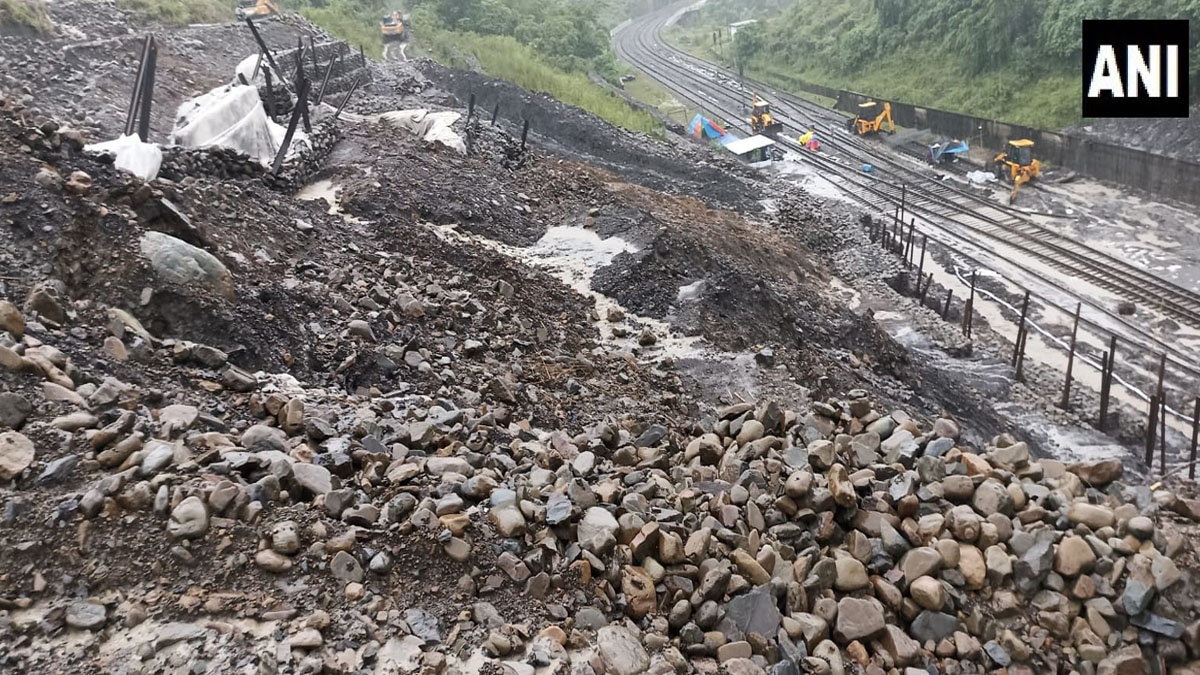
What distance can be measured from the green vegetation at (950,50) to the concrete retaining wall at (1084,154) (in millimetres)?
760

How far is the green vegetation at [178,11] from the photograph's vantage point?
2295 cm

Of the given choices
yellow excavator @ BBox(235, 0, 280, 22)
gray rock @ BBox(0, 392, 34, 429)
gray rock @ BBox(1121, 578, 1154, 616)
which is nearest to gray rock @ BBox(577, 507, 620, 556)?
gray rock @ BBox(1121, 578, 1154, 616)

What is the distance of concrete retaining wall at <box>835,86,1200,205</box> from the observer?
2325 centimetres

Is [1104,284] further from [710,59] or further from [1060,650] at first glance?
[710,59]

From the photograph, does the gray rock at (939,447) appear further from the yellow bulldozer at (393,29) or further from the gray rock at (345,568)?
the yellow bulldozer at (393,29)

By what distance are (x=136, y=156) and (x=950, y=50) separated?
35701 millimetres

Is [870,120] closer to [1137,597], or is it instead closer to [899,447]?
[899,447]

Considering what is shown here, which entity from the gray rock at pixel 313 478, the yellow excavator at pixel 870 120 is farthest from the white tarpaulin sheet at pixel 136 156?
the yellow excavator at pixel 870 120

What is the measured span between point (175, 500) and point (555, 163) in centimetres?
1558

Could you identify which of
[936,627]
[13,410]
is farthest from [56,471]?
[936,627]

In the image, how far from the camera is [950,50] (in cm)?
3591

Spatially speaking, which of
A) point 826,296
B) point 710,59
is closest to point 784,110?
point 710,59

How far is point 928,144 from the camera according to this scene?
3077cm

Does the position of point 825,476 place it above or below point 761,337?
above
